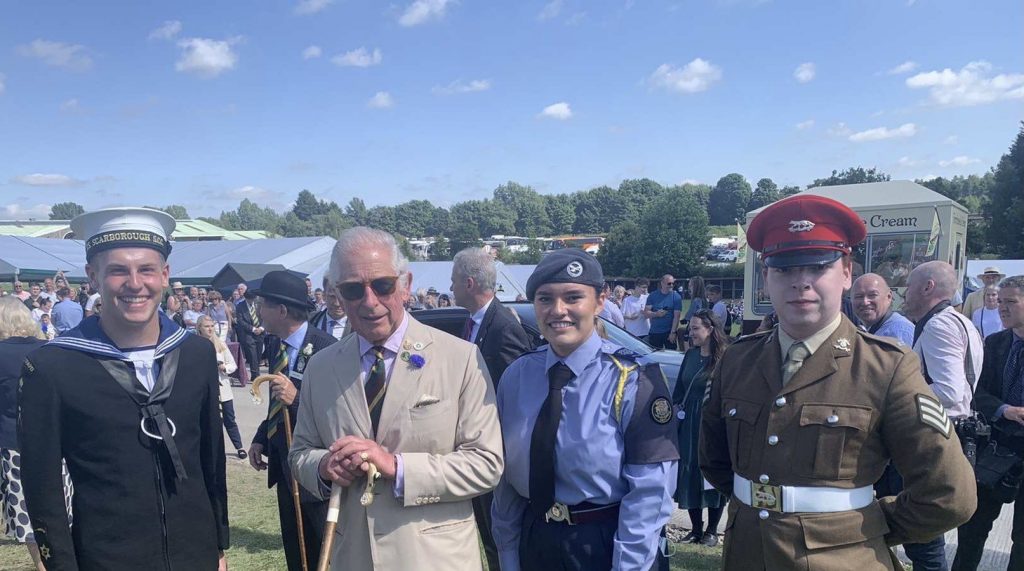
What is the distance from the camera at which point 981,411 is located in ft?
12.5

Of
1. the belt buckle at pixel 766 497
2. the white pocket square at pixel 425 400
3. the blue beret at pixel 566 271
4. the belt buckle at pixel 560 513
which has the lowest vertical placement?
the belt buckle at pixel 560 513

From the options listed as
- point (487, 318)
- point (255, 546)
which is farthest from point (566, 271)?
point (255, 546)

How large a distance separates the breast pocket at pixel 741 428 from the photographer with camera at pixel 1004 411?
2534mm

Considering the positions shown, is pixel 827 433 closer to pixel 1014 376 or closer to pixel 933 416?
pixel 933 416

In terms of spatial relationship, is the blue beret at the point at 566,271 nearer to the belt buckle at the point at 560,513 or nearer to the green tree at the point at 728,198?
the belt buckle at the point at 560,513

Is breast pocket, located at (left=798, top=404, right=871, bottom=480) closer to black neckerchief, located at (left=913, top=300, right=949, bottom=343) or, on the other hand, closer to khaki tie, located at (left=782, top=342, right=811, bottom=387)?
khaki tie, located at (left=782, top=342, right=811, bottom=387)

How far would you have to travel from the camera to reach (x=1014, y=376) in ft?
12.3

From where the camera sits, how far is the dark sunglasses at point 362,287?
2211 mm

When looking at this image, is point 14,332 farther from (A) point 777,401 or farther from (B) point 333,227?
(B) point 333,227

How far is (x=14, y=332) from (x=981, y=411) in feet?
22.0

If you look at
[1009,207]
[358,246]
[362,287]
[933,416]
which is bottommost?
[933,416]

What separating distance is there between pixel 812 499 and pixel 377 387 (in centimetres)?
152

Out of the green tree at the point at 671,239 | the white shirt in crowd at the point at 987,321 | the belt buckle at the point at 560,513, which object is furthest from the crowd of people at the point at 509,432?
the green tree at the point at 671,239

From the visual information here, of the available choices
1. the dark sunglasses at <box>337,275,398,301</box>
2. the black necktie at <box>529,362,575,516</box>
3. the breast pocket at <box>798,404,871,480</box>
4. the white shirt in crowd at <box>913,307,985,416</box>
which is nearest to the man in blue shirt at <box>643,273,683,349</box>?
the white shirt in crowd at <box>913,307,985,416</box>
